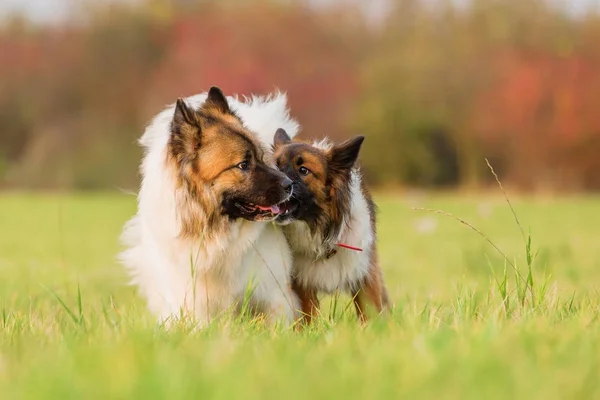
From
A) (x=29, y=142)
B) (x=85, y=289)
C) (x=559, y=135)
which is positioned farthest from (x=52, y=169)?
(x=85, y=289)

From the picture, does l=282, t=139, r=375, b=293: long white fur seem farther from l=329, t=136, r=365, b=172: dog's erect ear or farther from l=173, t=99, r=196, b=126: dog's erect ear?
l=173, t=99, r=196, b=126: dog's erect ear

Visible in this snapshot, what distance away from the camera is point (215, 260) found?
4.88 metres

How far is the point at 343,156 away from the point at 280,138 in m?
0.47

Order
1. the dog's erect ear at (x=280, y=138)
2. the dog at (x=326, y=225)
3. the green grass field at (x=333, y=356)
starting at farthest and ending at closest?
1. the dog's erect ear at (x=280, y=138)
2. the dog at (x=326, y=225)
3. the green grass field at (x=333, y=356)

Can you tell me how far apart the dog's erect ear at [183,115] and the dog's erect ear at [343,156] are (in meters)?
0.98

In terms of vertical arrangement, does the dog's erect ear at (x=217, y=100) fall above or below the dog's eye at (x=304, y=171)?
above

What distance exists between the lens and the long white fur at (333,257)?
5.23 meters

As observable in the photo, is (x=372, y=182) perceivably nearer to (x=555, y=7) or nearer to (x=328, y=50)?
(x=328, y=50)

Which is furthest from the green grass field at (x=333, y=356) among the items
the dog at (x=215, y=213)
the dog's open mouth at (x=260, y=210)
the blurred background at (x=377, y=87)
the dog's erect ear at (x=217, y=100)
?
the blurred background at (x=377, y=87)

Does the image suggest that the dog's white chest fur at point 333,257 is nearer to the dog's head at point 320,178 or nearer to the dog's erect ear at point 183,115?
the dog's head at point 320,178

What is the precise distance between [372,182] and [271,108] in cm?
2999

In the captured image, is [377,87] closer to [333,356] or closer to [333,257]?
[333,257]

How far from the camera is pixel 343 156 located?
527 centimetres

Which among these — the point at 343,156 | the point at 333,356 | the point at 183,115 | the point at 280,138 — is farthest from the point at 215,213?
the point at 333,356
